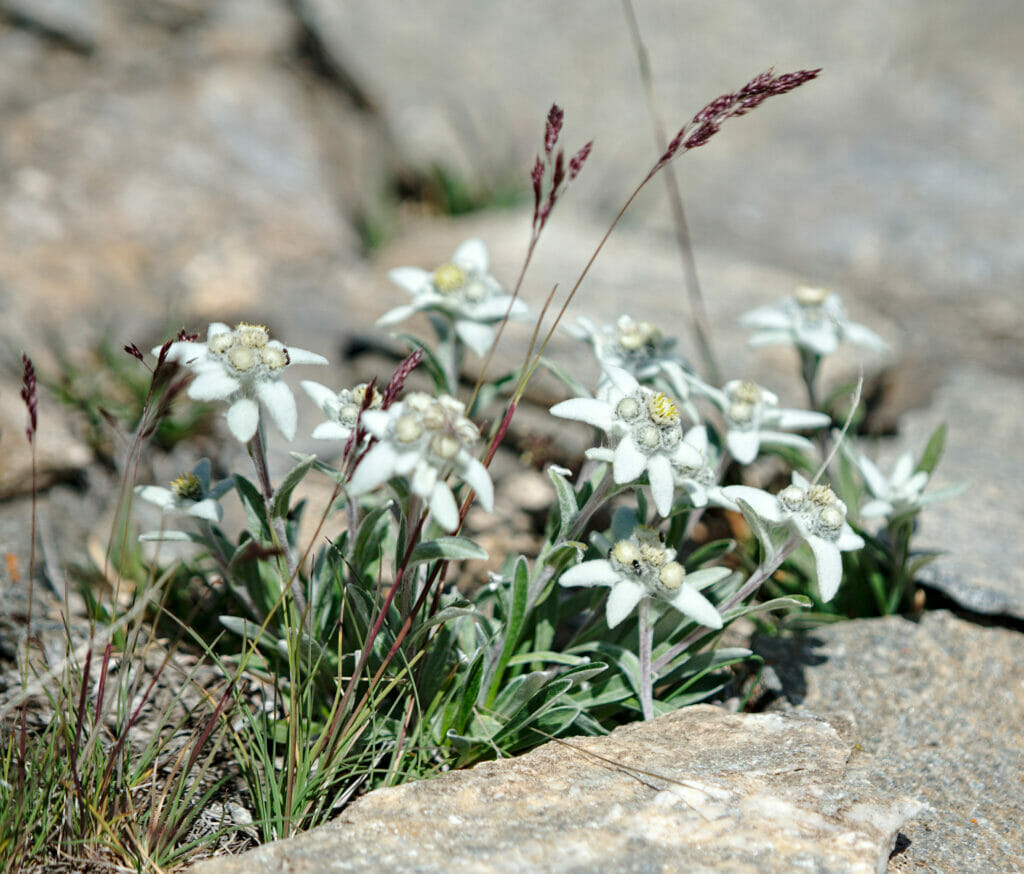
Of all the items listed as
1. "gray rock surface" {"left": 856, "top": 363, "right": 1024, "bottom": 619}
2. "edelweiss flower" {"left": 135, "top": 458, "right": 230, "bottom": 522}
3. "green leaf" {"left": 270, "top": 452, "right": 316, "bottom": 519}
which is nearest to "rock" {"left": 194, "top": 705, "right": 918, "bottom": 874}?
"green leaf" {"left": 270, "top": 452, "right": 316, "bottom": 519}

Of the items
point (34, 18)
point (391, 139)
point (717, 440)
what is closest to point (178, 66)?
point (34, 18)

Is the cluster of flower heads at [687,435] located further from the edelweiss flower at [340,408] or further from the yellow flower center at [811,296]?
the edelweiss flower at [340,408]

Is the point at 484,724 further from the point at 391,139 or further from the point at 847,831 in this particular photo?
the point at 391,139

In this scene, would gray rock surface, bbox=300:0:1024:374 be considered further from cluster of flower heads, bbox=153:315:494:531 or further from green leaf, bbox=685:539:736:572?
cluster of flower heads, bbox=153:315:494:531

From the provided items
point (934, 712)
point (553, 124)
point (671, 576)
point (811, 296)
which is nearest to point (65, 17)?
point (553, 124)

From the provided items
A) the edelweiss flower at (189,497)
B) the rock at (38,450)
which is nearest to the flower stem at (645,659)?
the edelweiss flower at (189,497)
